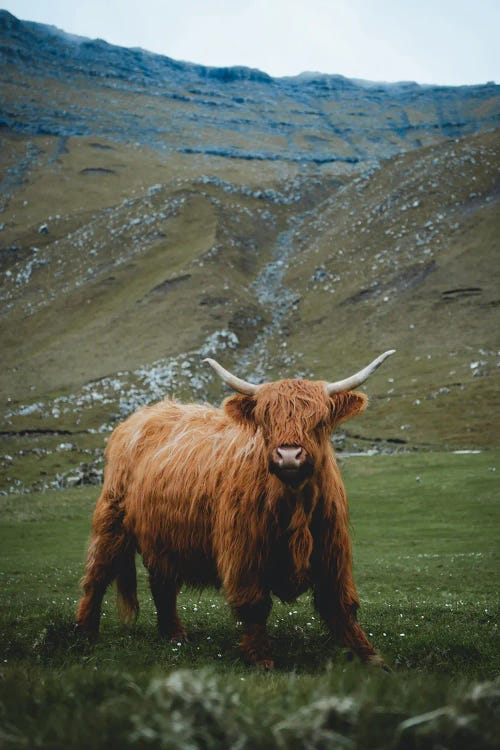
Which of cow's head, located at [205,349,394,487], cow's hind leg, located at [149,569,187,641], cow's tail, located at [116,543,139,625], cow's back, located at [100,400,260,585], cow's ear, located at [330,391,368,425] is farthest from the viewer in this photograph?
cow's tail, located at [116,543,139,625]

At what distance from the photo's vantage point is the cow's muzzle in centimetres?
580

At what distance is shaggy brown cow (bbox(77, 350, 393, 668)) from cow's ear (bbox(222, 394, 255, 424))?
0.01 meters

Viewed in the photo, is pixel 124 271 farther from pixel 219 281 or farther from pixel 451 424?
pixel 451 424

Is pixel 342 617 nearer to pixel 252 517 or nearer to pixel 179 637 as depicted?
pixel 252 517

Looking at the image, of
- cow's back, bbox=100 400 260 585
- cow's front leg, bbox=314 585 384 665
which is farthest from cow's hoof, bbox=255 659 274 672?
cow's back, bbox=100 400 260 585


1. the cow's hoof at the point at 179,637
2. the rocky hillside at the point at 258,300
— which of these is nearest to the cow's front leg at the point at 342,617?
the cow's hoof at the point at 179,637

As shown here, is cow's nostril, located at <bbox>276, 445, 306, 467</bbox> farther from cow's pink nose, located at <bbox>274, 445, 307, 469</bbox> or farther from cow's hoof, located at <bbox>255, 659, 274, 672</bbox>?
cow's hoof, located at <bbox>255, 659, 274, 672</bbox>

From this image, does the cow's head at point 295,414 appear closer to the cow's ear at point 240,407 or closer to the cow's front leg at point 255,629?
the cow's ear at point 240,407

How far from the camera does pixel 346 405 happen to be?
6.95 metres

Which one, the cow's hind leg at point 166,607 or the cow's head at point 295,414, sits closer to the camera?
the cow's head at point 295,414

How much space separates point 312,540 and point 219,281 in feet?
281

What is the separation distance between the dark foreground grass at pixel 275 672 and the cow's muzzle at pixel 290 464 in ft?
5.54

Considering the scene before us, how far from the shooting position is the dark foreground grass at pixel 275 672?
245cm

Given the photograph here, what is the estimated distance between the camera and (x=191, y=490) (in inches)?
306
